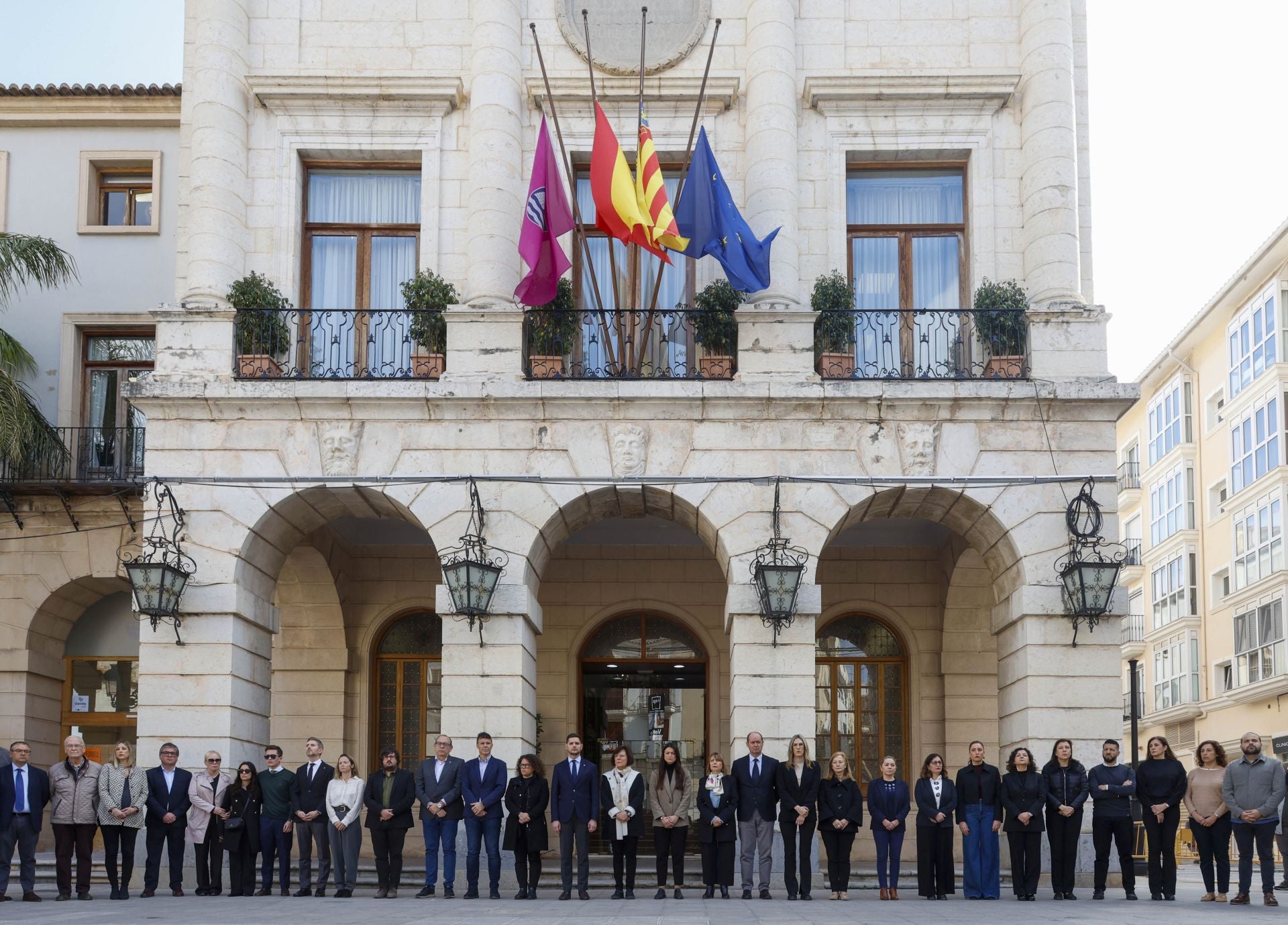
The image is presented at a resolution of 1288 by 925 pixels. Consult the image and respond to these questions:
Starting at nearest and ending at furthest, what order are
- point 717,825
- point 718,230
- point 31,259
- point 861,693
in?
point 717,825
point 718,230
point 31,259
point 861,693

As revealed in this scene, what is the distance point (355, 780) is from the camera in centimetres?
1573

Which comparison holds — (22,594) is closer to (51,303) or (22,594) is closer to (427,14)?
(51,303)

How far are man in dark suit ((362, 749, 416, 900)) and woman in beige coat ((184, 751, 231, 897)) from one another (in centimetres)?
141

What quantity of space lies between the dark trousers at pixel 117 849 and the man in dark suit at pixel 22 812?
0.63 m

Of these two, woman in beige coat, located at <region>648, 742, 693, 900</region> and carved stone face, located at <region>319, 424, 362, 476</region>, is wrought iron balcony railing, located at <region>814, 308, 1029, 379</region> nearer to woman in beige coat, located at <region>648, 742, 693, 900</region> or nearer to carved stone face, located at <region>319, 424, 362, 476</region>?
woman in beige coat, located at <region>648, 742, 693, 900</region>

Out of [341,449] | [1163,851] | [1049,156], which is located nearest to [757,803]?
[1163,851]

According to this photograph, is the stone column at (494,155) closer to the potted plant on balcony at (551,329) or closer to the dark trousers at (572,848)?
the potted plant on balcony at (551,329)

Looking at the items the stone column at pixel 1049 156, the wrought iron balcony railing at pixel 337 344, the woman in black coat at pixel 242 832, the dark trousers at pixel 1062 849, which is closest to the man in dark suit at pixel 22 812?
the woman in black coat at pixel 242 832

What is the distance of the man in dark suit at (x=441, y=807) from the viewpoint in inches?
607

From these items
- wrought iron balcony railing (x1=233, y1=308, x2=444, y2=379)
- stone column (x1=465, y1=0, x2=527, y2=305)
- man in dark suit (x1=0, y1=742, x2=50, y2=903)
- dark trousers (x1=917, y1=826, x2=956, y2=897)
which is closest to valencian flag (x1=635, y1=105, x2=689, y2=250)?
stone column (x1=465, y1=0, x2=527, y2=305)

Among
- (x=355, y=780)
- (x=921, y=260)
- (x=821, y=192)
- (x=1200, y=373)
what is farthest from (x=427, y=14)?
(x=1200, y=373)

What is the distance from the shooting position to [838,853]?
605 inches

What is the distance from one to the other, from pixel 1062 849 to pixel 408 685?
9359 mm

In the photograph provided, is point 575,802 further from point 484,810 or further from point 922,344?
point 922,344
